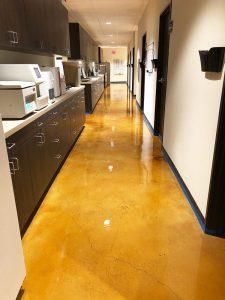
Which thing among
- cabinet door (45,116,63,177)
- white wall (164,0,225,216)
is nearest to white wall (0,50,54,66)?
cabinet door (45,116,63,177)

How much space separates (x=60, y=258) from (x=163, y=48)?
367 centimetres

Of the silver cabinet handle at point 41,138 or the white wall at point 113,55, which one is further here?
the white wall at point 113,55

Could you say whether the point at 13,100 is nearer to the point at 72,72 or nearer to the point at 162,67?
the point at 162,67

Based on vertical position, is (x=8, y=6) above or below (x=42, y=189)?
above

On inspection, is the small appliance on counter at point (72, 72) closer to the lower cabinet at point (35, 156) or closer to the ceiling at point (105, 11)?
the ceiling at point (105, 11)

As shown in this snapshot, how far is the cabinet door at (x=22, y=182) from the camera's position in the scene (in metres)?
1.74

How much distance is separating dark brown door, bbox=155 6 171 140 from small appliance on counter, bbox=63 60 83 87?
171cm

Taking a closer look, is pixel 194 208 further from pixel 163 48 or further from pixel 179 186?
pixel 163 48

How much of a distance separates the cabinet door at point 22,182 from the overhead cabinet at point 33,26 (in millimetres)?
937

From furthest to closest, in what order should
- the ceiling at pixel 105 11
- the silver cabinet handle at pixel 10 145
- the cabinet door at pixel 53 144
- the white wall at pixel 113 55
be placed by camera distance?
the white wall at pixel 113 55 → the ceiling at pixel 105 11 → the cabinet door at pixel 53 144 → the silver cabinet handle at pixel 10 145

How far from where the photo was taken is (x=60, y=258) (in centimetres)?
173

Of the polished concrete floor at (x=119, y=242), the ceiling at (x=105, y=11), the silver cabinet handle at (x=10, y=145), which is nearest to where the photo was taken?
the polished concrete floor at (x=119, y=242)

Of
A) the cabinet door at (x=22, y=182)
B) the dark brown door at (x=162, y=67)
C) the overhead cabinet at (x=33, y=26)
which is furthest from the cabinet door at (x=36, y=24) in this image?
the dark brown door at (x=162, y=67)

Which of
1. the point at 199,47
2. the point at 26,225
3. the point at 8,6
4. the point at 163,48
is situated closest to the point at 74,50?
the point at 163,48
